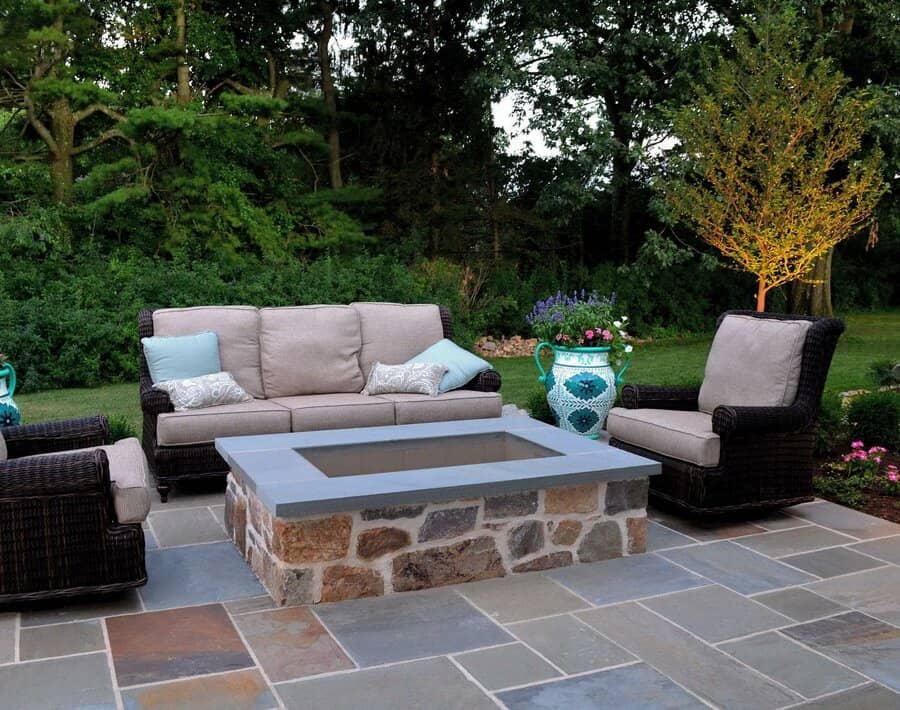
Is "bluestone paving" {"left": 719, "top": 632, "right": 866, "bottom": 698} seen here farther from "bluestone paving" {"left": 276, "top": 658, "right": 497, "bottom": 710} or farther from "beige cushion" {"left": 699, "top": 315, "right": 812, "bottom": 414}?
"beige cushion" {"left": 699, "top": 315, "right": 812, "bottom": 414}

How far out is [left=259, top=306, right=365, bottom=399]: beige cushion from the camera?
5.80 meters

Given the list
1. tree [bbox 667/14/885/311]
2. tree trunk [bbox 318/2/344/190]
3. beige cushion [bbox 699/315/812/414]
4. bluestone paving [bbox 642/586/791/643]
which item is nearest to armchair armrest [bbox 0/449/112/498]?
bluestone paving [bbox 642/586/791/643]

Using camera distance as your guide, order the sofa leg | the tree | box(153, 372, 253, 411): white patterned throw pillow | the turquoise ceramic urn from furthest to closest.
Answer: the tree < the turquoise ceramic urn < box(153, 372, 253, 411): white patterned throw pillow < the sofa leg

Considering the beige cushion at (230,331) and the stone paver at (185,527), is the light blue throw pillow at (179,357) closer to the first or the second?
the beige cushion at (230,331)

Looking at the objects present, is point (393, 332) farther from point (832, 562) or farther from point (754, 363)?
point (832, 562)

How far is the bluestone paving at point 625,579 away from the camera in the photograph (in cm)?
365

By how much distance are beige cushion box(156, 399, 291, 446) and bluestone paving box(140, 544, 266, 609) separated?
91 cm

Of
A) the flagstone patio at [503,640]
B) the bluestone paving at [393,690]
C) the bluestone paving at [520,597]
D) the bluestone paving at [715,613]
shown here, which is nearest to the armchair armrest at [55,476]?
the flagstone patio at [503,640]

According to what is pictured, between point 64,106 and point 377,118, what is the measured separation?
4.41 m

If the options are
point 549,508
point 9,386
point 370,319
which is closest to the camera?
point 549,508

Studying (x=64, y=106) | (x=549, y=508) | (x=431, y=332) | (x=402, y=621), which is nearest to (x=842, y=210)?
(x=431, y=332)

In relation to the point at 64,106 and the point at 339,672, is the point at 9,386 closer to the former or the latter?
the point at 339,672

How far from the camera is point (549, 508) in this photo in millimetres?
3918

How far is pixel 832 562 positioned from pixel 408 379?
2.74 meters
